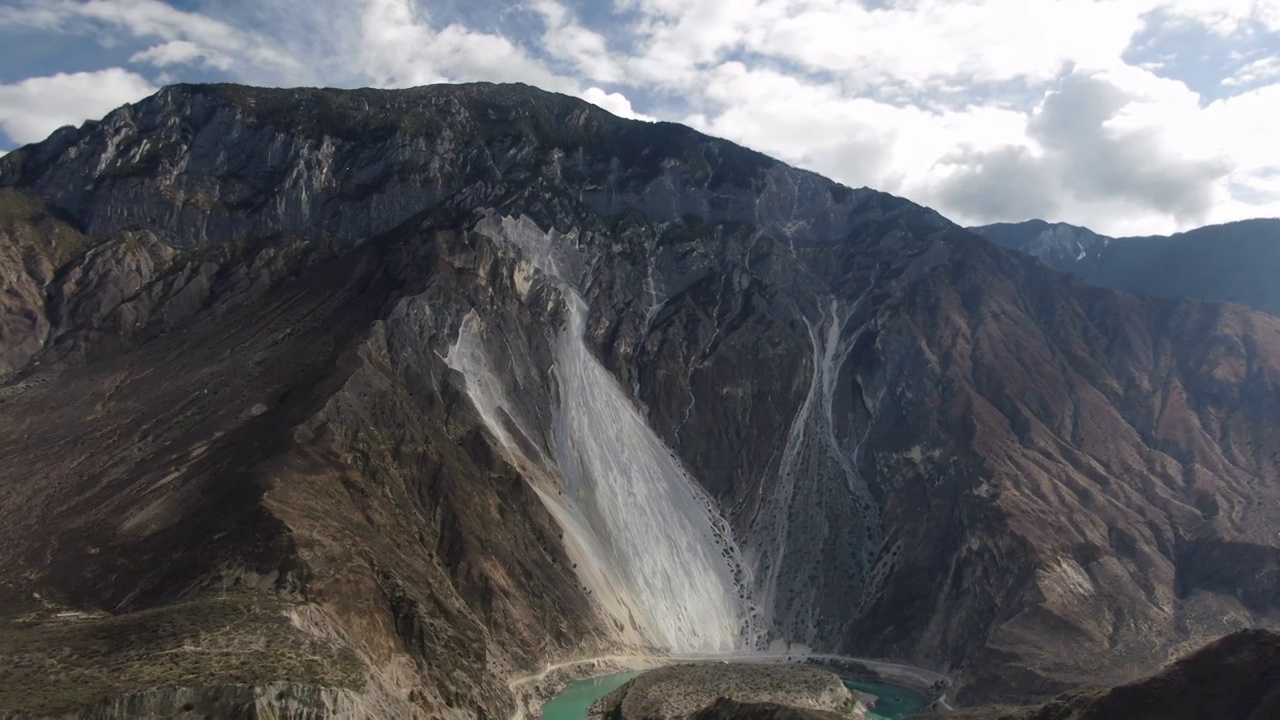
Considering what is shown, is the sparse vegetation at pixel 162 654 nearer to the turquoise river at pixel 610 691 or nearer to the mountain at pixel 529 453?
the mountain at pixel 529 453

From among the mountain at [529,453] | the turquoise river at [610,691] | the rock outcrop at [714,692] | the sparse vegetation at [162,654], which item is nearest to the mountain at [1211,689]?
the rock outcrop at [714,692]

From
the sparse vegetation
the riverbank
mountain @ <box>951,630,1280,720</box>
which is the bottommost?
the riverbank

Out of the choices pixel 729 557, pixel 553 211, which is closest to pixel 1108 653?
pixel 729 557

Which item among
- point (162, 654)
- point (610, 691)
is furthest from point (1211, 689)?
point (162, 654)

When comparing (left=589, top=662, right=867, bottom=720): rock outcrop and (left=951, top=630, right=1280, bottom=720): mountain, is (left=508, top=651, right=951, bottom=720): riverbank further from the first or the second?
(left=951, top=630, right=1280, bottom=720): mountain

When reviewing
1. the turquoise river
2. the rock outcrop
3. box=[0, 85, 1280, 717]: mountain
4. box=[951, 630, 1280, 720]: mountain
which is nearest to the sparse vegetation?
box=[0, 85, 1280, 717]: mountain

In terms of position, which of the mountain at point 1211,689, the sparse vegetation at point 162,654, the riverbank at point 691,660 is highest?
the sparse vegetation at point 162,654
